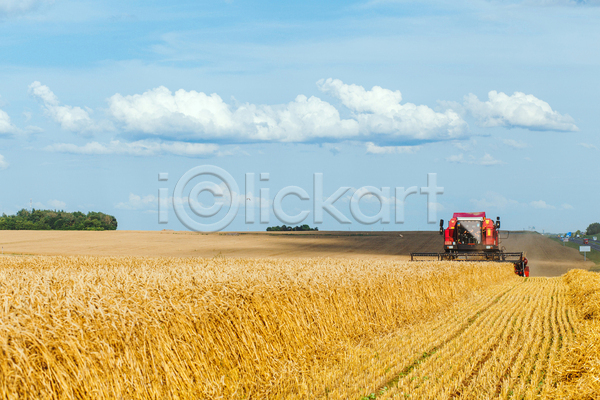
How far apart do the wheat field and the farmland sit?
0.02 meters

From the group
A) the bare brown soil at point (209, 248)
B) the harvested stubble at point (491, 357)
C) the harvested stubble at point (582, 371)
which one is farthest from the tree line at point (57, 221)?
the harvested stubble at point (582, 371)

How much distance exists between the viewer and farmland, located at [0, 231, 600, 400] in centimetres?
511

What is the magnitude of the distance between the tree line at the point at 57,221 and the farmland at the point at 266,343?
79.3 metres

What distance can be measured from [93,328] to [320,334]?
466 cm

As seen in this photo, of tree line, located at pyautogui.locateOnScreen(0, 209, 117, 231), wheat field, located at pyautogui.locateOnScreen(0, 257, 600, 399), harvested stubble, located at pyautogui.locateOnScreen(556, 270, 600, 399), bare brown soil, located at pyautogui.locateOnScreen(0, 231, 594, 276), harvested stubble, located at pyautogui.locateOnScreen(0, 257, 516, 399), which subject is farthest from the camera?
tree line, located at pyautogui.locateOnScreen(0, 209, 117, 231)

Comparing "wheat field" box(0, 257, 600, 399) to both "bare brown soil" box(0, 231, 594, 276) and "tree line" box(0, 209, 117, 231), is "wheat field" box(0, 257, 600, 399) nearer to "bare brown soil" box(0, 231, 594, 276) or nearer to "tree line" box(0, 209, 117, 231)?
"bare brown soil" box(0, 231, 594, 276)

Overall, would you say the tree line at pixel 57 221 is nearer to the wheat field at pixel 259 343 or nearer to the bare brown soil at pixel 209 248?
→ the bare brown soil at pixel 209 248

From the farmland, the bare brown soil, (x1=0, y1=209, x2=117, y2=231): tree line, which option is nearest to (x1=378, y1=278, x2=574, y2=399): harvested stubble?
the farmland

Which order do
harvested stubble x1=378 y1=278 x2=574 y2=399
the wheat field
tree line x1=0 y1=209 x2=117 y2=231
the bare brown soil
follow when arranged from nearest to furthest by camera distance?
the wheat field < harvested stubble x1=378 y1=278 x2=574 y2=399 < the bare brown soil < tree line x1=0 y1=209 x2=117 y2=231

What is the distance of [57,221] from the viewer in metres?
85.6

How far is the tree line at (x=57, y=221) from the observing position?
83.7 meters

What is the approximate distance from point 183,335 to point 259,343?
1.58 m

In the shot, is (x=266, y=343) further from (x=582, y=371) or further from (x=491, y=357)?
(x=582, y=371)

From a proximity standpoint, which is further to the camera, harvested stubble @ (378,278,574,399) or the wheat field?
harvested stubble @ (378,278,574,399)
